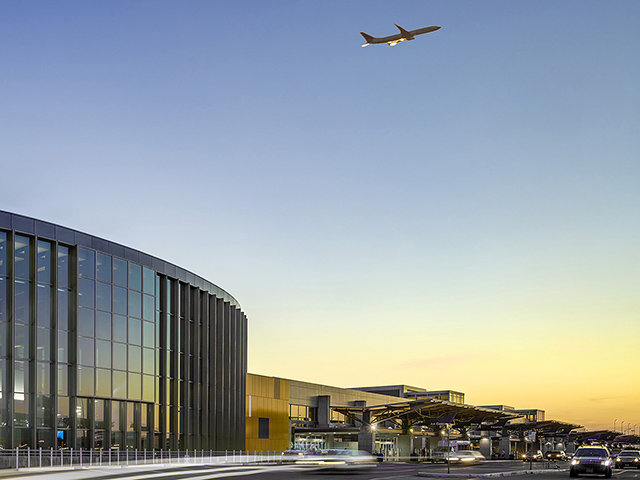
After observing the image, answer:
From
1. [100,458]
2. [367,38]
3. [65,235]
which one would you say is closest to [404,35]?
[367,38]

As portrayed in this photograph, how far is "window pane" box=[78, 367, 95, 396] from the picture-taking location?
3731 cm

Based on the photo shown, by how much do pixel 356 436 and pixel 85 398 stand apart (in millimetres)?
43131

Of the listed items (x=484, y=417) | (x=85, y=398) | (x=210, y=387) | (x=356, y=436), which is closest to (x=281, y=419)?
(x=356, y=436)

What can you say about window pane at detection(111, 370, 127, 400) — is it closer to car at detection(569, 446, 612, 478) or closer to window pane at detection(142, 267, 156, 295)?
window pane at detection(142, 267, 156, 295)

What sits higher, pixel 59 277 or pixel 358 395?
pixel 59 277

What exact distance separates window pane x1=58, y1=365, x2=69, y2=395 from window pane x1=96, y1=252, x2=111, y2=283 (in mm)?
5107

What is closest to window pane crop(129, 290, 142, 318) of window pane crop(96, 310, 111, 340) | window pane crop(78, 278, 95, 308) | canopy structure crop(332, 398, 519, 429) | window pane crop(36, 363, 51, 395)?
window pane crop(96, 310, 111, 340)

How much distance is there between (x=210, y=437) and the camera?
51.3 m

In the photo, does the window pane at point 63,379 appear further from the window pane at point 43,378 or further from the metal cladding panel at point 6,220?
the metal cladding panel at point 6,220

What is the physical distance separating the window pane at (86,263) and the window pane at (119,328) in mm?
2960

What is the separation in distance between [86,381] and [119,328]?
3695mm

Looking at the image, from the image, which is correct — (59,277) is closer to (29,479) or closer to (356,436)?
(29,479)

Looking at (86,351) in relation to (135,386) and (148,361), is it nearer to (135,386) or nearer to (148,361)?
(135,386)

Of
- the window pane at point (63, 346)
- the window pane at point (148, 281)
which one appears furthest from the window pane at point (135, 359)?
the window pane at point (63, 346)
